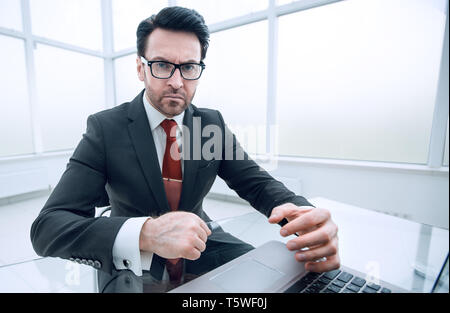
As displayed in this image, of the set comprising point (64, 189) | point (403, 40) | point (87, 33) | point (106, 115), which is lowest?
point (64, 189)

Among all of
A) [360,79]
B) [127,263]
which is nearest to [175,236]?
[127,263]

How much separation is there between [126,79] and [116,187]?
3.98 m

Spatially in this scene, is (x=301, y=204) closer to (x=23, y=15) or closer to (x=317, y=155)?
(x=317, y=155)

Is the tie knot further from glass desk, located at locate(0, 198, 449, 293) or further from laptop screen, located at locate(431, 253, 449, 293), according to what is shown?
laptop screen, located at locate(431, 253, 449, 293)

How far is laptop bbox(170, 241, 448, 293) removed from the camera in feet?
1.66

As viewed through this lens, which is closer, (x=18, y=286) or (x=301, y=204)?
(x=18, y=286)

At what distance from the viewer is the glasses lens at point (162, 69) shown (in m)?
1.05

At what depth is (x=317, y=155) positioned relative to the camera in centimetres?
296

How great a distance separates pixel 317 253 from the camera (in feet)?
1.97

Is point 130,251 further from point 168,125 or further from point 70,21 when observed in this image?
point 70,21

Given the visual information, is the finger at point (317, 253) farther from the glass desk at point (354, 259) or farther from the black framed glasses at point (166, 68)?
the black framed glasses at point (166, 68)

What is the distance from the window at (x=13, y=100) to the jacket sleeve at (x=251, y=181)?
149 inches
